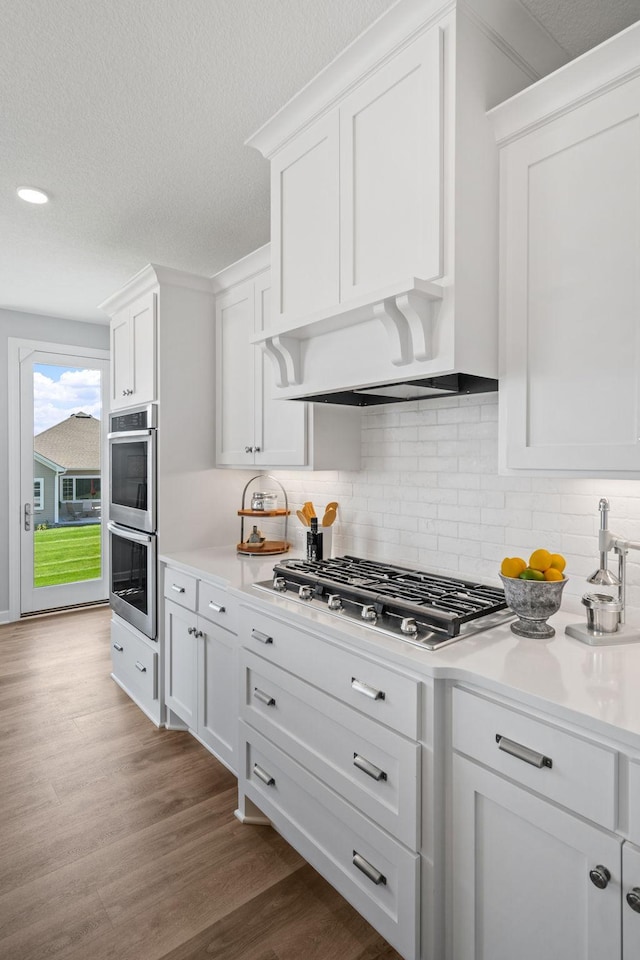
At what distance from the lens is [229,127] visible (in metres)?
2.09

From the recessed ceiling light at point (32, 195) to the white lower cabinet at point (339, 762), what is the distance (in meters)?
2.29

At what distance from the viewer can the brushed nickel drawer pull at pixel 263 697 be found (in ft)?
6.48

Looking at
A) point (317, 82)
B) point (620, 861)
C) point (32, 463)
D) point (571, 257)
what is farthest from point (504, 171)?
point (32, 463)

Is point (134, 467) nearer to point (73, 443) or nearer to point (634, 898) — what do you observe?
point (73, 443)

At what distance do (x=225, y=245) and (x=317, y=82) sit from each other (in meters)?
1.58

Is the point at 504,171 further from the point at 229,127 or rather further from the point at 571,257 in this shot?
the point at 229,127

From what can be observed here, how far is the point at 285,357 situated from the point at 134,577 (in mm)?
1820

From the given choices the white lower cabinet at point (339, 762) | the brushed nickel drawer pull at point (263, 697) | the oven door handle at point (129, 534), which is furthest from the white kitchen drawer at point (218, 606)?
the oven door handle at point (129, 534)

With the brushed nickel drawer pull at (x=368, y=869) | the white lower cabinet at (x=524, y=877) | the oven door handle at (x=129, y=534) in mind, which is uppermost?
the oven door handle at (x=129, y=534)

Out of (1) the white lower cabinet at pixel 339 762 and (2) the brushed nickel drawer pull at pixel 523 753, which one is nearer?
(2) the brushed nickel drawer pull at pixel 523 753

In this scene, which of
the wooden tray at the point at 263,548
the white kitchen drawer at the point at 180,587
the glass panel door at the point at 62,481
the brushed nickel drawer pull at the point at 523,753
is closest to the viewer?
the brushed nickel drawer pull at the point at 523,753

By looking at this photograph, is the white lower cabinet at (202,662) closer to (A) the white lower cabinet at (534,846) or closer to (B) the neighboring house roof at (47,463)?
(A) the white lower cabinet at (534,846)

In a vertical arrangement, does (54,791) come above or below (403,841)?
below

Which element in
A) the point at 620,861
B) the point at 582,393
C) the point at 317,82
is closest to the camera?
the point at 620,861
